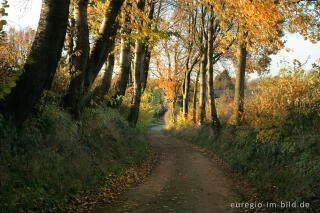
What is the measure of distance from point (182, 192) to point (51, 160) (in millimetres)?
3515

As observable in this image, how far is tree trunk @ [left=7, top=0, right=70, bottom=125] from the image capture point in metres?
5.75

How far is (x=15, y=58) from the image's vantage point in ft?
21.1

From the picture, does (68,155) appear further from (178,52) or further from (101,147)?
(178,52)

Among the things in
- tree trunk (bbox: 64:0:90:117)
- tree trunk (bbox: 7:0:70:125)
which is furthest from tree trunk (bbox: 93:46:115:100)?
tree trunk (bbox: 7:0:70:125)

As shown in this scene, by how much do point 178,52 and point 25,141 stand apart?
30849mm

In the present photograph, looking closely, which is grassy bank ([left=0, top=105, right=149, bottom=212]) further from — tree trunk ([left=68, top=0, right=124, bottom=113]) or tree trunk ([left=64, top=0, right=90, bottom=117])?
tree trunk ([left=68, top=0, right=124, bottom=113])

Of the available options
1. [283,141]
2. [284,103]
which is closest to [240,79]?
[284,103]

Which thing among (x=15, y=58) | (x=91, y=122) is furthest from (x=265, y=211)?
(x=15, y=58)

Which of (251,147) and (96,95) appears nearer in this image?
(251,147)

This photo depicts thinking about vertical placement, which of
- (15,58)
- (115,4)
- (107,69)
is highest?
(115,4)

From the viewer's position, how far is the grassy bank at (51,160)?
4.84 metres

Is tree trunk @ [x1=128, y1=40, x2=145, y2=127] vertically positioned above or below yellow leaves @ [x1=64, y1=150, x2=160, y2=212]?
above

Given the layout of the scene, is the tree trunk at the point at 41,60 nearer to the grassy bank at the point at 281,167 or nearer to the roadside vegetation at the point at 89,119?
the roadside vegetation at the point at 89,119

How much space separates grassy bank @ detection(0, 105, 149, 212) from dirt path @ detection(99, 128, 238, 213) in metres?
1.14
